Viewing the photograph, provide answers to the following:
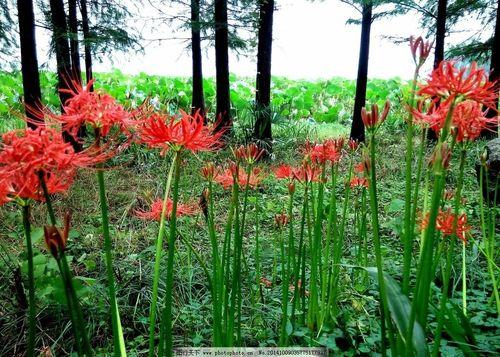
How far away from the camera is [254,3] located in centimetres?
794

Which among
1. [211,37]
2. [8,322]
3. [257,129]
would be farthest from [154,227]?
[211,37]

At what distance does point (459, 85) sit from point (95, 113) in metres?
0.74

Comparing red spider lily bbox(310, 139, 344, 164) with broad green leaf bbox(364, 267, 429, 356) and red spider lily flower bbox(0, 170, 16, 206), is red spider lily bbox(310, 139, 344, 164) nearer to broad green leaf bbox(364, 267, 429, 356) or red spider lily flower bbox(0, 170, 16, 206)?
broad green leaf bbox(364, 267, 429, 356)

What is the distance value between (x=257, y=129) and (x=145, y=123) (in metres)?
6.53

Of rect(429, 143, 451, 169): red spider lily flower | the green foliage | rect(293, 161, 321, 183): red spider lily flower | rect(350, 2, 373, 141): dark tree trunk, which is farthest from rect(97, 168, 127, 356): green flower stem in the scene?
the green foliage

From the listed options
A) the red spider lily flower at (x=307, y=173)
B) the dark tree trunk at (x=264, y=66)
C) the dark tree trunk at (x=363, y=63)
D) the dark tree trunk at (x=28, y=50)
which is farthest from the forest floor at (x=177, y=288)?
the dark tree trunk at (x=363, y=63)

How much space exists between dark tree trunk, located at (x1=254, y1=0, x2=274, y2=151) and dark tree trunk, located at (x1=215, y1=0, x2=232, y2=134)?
0.60m

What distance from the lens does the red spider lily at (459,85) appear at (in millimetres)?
807

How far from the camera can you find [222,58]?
24.5 feet

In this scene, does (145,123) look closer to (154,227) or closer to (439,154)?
(439,154)

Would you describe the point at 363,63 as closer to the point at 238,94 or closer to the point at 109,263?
the point at 238,94

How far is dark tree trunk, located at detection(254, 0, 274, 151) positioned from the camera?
738 centimetres

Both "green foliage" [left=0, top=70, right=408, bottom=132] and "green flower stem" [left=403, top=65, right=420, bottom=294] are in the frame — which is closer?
"green flower stem" [left=403, top=65, right=420, bottom=294]

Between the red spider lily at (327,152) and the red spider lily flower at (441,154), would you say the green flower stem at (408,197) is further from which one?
the red spider lily at (327,152)
